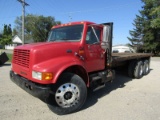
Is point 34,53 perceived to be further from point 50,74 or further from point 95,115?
point 95,115

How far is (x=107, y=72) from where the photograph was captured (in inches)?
241

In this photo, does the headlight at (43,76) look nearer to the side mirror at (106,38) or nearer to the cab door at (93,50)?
the cab door at (93,50)

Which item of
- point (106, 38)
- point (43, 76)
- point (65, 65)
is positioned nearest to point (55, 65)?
point (65, 65)

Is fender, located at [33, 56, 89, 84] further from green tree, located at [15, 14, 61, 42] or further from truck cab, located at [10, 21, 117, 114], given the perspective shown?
green tree, located at [15, 14, 61, 42]

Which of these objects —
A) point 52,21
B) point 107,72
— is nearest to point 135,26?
point 52,21

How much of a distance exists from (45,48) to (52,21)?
53632 mm

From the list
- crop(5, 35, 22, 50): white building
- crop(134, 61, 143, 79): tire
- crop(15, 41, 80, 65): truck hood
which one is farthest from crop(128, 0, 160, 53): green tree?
crop(5, 35, 22, 50): white building

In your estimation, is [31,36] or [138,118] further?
[31,36]

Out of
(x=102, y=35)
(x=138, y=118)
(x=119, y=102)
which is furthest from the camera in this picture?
(x=102, y=35)

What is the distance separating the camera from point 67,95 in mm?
4410

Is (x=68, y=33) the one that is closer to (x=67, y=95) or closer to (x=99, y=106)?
Answer: (x=67, y=95)

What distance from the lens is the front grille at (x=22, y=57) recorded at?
4.36 m

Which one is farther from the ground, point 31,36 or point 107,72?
point 31,36

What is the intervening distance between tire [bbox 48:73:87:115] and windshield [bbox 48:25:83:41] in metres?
1.29
